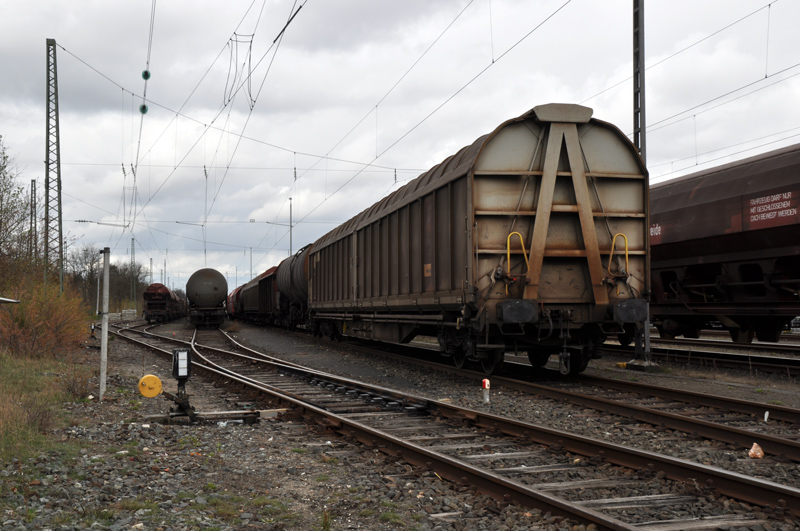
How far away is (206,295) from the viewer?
1496 inches

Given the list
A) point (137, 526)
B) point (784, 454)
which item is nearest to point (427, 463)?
point (137, 526)

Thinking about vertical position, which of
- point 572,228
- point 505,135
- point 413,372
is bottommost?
point 413,372

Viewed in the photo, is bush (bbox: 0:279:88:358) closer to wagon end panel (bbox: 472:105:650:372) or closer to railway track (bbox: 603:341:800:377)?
wagon end panel (bbox: 472:105:650:372)

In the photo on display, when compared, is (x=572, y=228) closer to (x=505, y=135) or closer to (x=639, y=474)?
(x=505, y=135)

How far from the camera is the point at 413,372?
12.9 meters

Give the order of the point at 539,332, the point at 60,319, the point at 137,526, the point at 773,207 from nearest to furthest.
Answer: the point at 137,526, the point at 539,332, the point at 773,207, the point at 60,319

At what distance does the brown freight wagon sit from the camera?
9.77m

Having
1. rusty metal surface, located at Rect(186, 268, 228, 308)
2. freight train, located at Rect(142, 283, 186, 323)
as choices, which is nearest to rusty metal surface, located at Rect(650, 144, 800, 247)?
rusty metal surface, located at Rect(186, 268, 228, 308)

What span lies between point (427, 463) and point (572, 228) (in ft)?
19.7

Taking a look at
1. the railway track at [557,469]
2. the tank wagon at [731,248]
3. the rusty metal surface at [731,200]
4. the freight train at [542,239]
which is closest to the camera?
the railway track at [557,469]

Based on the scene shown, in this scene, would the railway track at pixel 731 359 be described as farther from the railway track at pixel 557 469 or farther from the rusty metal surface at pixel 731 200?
the railway track at pixel 557 469

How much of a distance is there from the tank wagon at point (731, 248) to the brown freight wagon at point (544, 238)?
3.38m

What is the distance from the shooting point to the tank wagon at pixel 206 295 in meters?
37.9

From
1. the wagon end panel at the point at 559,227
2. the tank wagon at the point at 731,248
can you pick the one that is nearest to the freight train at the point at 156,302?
the tank wagon at the point at 731,248
